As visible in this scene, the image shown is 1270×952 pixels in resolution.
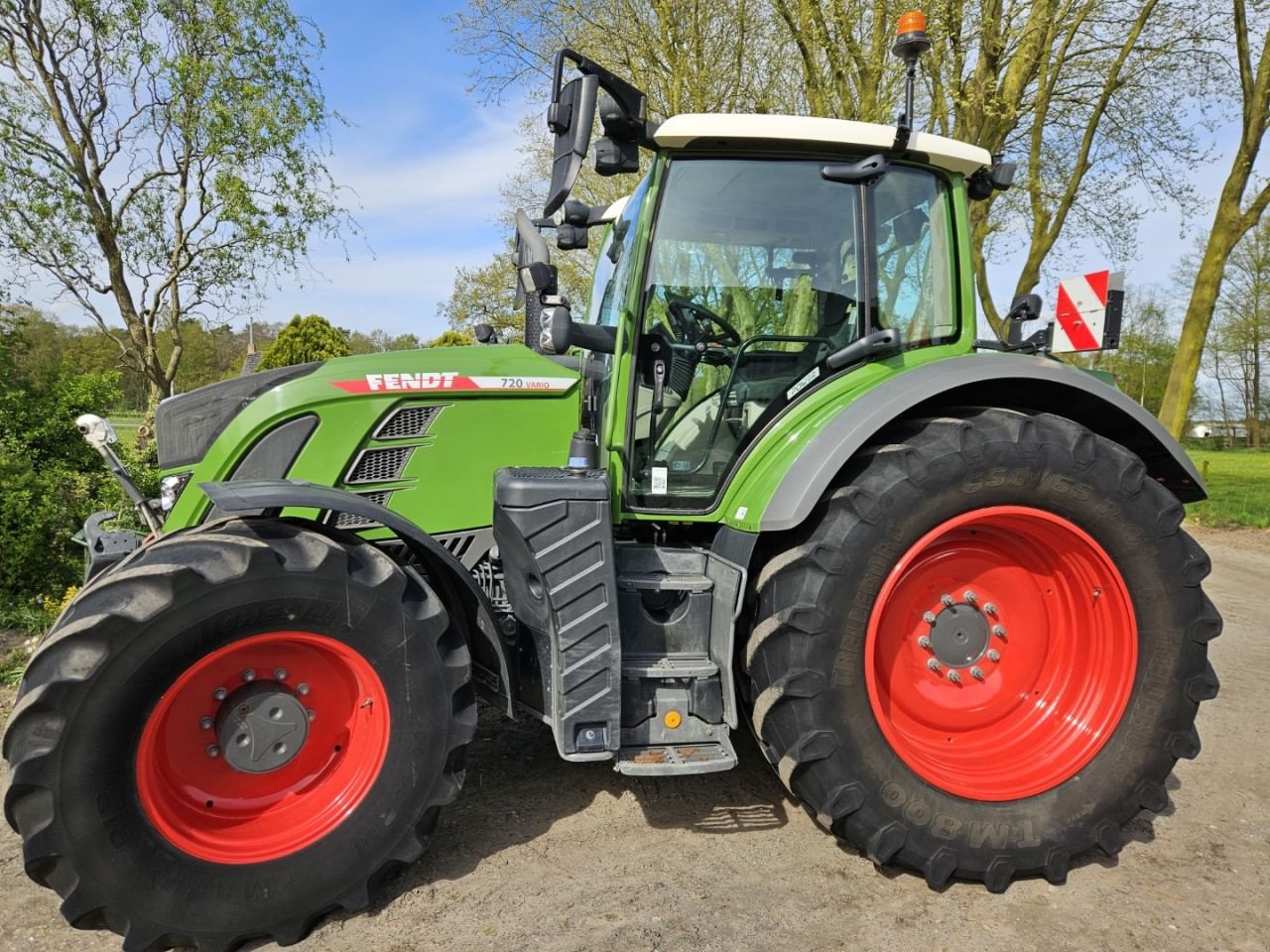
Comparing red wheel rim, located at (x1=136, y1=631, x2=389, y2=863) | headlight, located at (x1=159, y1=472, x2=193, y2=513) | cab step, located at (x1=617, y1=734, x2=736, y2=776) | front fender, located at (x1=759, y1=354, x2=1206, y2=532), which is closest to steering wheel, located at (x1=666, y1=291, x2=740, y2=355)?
front fender, located at (x1=759, y1=354, x2=1206, y2=532)

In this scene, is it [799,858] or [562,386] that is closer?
[799,858]

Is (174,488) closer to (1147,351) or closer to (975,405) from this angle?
(975,405)

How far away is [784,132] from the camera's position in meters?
2.67

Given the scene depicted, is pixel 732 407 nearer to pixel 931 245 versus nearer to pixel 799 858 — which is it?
pixel 931 245

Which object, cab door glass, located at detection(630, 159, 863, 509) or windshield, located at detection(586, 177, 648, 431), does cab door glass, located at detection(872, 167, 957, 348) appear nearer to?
cab door glass, located at detection(630, 159, 863, 509)

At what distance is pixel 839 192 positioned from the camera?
2.81 metres

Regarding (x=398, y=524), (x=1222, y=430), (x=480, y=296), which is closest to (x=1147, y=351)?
(x=1222, y=430)

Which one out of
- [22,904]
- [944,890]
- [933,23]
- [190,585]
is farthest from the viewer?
[933,23]

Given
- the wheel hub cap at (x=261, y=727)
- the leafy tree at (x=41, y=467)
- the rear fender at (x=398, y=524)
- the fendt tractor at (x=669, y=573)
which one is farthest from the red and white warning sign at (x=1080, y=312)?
the leafy tree at (x=41, y=467)

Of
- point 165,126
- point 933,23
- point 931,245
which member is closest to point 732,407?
point 931,245

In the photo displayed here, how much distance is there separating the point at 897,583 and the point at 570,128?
1749mm

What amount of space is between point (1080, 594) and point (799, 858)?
1.34 meters

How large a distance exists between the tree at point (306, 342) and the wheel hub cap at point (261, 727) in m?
13.7

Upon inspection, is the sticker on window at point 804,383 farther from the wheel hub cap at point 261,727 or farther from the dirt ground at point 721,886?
the wheel hub cap at point 261,727
